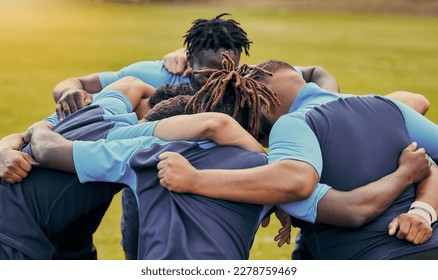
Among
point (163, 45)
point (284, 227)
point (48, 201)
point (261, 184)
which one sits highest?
point (261, 184)

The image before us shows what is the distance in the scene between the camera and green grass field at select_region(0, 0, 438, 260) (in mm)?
9888

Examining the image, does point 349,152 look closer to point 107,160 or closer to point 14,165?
point 107,160

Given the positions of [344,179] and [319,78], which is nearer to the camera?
[344,179]

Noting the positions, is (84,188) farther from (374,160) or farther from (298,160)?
(374,160)

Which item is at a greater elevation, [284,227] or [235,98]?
[235,98]

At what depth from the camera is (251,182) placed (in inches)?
101

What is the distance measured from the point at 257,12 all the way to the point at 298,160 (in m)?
20.2

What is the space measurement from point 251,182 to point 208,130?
238 mm

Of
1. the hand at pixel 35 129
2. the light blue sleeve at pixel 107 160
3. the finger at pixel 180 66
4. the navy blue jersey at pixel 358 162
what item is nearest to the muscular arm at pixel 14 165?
the hand at pixel 35 129

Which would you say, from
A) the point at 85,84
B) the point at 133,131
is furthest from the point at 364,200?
the point at 85,84

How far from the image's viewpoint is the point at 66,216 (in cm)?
291

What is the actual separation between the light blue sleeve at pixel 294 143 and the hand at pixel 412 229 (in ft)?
1.06

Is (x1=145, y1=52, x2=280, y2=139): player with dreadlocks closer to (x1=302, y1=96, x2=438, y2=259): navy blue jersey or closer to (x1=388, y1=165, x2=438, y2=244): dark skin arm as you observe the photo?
(x1=302, y1=96, x2=438, y2=259): navy blue jersey

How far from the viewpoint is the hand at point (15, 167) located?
2.84 metres
